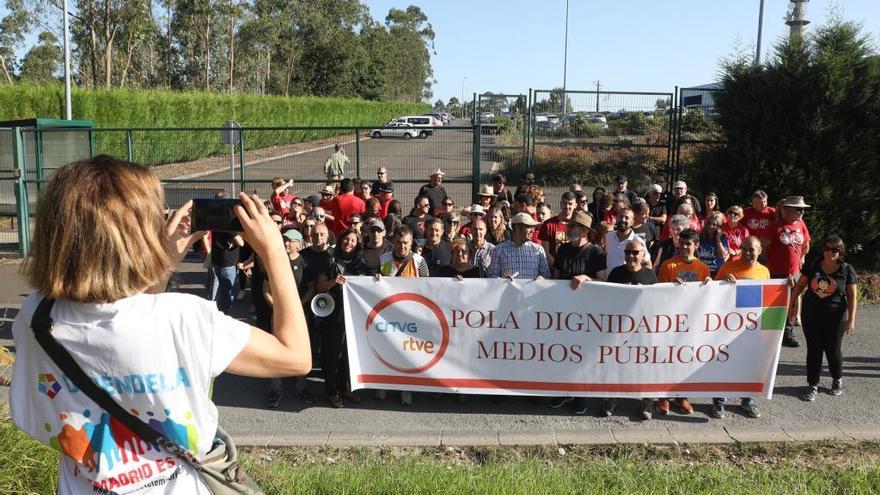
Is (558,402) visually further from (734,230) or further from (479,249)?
(734,230)

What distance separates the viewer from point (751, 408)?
22.2 ft

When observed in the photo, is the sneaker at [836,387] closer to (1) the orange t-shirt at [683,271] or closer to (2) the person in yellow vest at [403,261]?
(1) the orange t-shirt at [683,271]

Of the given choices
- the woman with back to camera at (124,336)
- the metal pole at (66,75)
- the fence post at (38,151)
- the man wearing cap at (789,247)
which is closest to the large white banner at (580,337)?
the man wearing cap at (789,247)

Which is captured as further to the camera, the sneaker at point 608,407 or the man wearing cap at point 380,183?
the man wearing cap at point 380,183

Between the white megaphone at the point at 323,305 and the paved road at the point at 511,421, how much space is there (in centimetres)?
89

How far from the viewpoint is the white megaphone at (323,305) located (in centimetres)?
700

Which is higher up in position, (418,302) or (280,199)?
(280,199)

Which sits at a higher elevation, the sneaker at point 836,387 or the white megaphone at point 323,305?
the white megaphone at point 323,305

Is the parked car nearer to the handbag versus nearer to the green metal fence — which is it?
the green metal fence

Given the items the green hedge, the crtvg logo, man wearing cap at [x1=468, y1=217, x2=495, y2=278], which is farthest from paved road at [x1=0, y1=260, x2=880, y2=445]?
the green hedge

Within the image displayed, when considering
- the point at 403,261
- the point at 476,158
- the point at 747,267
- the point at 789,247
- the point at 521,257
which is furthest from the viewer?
the point at 476,158

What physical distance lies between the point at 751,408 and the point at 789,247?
2.80m

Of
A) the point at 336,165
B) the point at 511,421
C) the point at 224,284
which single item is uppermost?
the point at 336,165

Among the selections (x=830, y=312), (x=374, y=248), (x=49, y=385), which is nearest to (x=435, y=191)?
(x=374, y=248)
